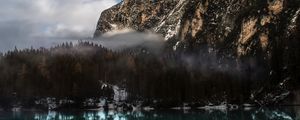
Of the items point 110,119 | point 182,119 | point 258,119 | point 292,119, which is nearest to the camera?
point 292,119

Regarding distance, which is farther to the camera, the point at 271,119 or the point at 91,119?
the point at 91,119

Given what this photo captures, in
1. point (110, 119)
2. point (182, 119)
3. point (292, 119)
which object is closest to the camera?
point (292, 119)

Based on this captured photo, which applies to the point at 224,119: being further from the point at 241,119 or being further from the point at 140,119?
the point at 140,119

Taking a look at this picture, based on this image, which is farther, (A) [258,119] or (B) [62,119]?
(B) [62,119]

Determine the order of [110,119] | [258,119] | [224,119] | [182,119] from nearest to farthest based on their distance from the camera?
[258,119] → [224,119] → [182,119] → [110,119]

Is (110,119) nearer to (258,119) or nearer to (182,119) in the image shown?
(182,119)

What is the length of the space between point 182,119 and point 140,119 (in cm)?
1434

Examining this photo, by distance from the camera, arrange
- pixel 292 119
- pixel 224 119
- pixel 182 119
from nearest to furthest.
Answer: pixel 292 119 < pixel 224 119 < pixel 182 119

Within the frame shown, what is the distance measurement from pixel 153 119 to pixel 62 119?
114 feet

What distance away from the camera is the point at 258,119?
13000 centimetres

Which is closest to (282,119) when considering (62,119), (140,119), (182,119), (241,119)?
(241,119)

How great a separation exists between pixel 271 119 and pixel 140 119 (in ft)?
151

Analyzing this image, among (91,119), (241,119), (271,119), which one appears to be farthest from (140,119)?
(271,119)

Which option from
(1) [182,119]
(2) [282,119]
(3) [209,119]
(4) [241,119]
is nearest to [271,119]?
(2) [282,119]
